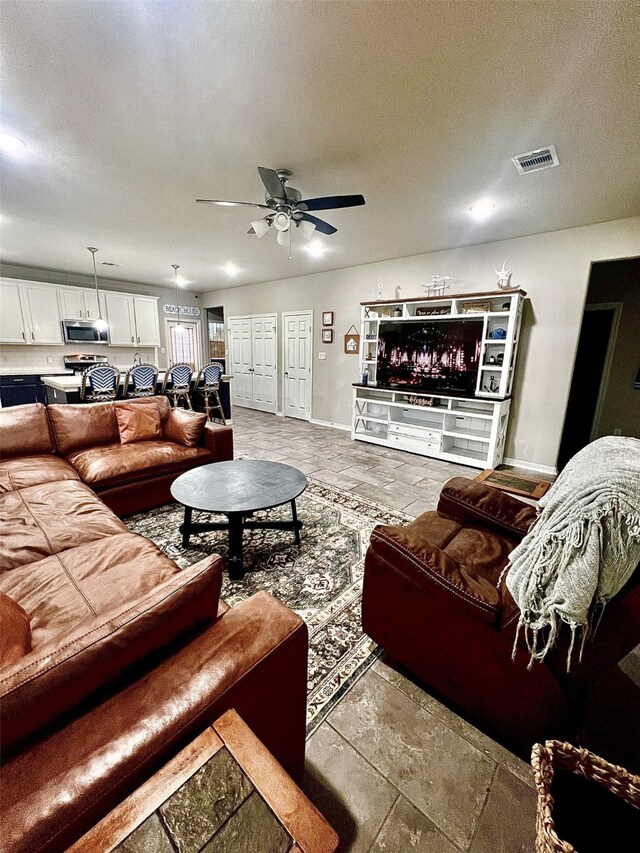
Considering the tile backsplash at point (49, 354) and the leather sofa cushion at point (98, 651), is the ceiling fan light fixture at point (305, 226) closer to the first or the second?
the leather sofa cushion at point (98, 651)

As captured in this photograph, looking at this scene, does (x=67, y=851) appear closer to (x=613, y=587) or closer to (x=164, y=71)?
(x=613, y=587)

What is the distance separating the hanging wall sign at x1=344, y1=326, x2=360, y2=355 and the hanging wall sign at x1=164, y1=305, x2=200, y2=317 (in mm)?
4696

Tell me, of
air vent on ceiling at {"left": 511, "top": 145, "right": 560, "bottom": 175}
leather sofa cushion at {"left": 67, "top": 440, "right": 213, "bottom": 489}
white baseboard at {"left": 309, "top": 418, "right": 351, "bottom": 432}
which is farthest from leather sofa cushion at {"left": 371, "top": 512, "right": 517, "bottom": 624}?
white baseboard at {"left": 309, "top": 418, "right": 351, "bottom": 432}

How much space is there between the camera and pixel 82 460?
270 centimetres

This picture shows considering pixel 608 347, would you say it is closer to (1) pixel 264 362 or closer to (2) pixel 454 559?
(2) pixel 454 559

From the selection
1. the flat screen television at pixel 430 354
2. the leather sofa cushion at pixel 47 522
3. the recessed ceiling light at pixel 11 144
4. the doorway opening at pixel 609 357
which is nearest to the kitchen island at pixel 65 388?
the recessed ceiling light at pixel 11 144

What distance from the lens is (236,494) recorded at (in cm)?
217

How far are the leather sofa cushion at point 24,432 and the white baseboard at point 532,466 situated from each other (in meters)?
4.87

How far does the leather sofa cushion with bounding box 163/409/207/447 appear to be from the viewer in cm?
314

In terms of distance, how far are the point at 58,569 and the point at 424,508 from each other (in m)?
2.63

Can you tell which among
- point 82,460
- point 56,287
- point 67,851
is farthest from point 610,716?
point 56,287

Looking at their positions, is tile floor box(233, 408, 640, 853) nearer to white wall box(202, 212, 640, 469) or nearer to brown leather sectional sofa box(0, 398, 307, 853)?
brown leather sectional sofa box(0, 398, 307, 853)

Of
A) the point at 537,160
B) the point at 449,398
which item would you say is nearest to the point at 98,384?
the point at 449,398

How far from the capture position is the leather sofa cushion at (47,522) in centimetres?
160
